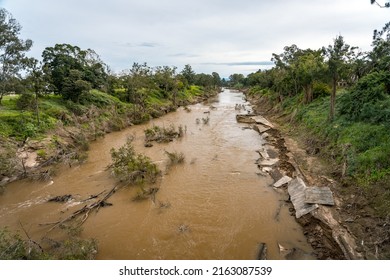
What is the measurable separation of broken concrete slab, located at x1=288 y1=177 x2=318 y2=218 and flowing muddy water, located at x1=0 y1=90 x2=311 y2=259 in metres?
0.47

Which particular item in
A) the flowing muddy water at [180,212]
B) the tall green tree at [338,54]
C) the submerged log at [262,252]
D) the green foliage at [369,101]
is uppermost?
the tall green tree at [338,54]

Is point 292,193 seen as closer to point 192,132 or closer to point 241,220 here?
point 241,220

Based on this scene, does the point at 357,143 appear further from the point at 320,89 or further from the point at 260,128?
the point at 320,89

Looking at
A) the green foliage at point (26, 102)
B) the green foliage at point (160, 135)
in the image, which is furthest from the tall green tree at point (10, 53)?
the green foliage at point (160, 135)

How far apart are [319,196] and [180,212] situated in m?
6.12

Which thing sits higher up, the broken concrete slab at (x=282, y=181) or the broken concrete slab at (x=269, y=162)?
the broken concrete slab at (x=269, y=162)

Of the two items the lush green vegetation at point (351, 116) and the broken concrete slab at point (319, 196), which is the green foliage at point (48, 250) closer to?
the broken concrete slab at point (319, 196)

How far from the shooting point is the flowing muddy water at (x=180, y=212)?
9.30 meters

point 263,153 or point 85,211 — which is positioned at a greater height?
point 263,153

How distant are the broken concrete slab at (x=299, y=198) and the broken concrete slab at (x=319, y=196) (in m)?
0.24

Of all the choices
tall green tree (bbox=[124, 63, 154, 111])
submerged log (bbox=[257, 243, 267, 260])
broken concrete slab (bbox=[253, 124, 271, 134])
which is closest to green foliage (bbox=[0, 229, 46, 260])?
submerged log (bbox=[257, 243, 267, 260])

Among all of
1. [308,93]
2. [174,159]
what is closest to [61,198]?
[174,159]

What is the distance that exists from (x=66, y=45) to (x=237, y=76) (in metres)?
129

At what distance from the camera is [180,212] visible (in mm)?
11461
